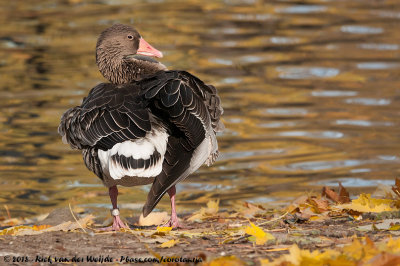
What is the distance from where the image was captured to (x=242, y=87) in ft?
48.1

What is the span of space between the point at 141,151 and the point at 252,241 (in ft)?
4.19

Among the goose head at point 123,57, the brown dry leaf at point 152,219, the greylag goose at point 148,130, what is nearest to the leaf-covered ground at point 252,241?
the greylag goose at point 148,130

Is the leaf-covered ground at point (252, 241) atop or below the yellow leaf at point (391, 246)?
below

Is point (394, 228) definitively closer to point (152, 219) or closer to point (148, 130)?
point (148, 130)

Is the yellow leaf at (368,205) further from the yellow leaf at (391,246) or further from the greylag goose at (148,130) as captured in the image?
the yellow leaf at (391,246)

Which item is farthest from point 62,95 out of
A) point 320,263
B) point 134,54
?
point 320,263

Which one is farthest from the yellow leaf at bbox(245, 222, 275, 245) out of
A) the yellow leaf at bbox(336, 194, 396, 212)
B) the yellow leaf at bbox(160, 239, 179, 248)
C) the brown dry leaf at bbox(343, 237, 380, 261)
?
the yellow leaf at bbox(336, 194, 396, 212)

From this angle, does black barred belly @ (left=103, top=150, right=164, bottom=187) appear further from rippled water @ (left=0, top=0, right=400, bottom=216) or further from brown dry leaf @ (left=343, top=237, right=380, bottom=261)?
rippled water @ (left=0, top=0, right=400, bottom=216)

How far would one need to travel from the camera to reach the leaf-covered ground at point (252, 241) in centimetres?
458

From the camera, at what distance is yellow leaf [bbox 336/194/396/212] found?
6238 millimetres

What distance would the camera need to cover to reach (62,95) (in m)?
14.4

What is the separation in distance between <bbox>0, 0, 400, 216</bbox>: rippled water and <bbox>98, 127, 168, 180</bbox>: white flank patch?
3229 mm

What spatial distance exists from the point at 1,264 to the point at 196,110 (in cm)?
214

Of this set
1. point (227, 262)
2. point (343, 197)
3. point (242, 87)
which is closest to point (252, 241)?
point (227, 262)
